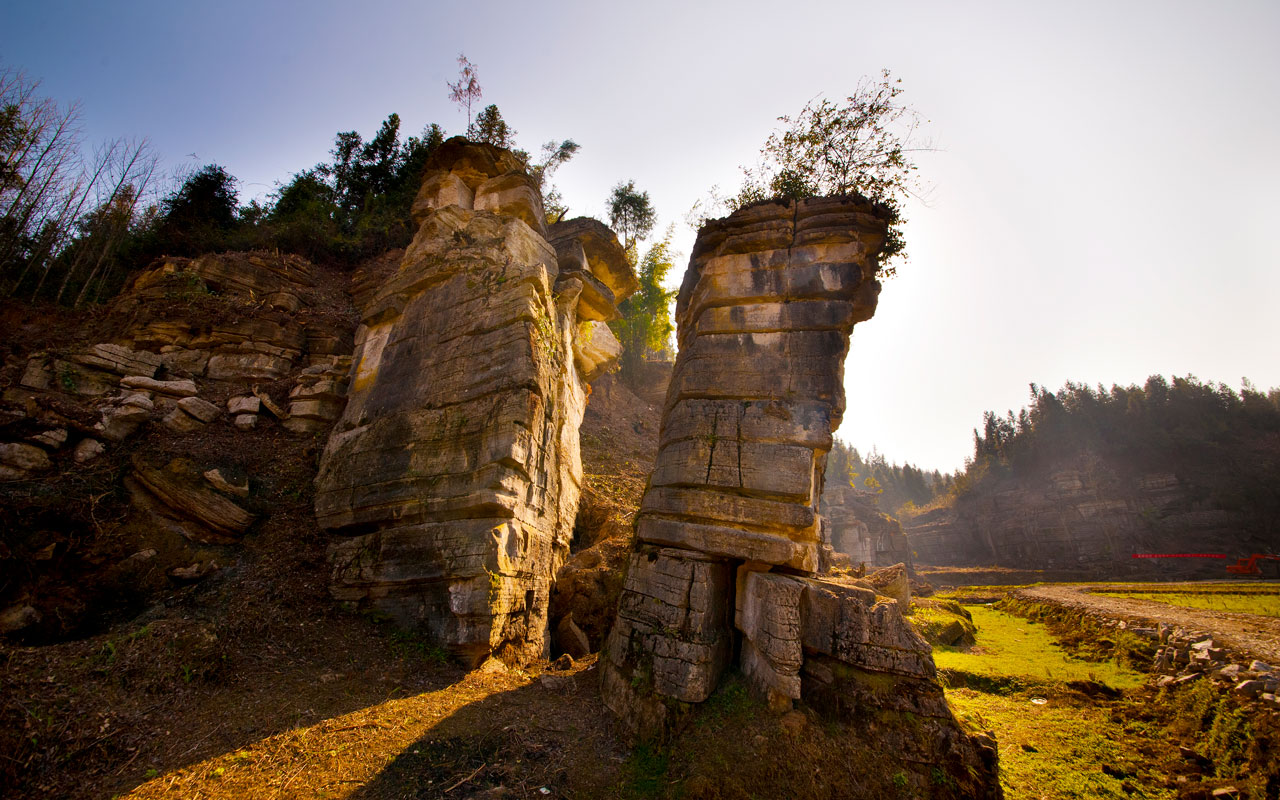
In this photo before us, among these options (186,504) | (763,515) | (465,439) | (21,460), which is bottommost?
(186,504)

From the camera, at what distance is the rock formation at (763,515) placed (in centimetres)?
486

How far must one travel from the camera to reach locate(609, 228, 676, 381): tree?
29.3m

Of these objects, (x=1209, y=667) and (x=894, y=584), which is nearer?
(x=1209, y=667)

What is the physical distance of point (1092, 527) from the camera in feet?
145

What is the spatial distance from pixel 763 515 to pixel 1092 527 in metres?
57.7

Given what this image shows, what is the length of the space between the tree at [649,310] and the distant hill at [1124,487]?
38.3 metres

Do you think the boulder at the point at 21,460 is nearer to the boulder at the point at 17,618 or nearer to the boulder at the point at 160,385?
the boulder at the point at 160,385

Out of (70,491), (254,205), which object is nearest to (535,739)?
(70,491)

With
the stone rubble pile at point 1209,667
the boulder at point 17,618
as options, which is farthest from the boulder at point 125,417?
the stone rubble pile at point 1209,667

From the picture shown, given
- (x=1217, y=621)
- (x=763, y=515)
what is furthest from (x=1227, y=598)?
(x=763, y=515)

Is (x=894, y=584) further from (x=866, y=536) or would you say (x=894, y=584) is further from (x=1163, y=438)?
(x=1163, y=438)

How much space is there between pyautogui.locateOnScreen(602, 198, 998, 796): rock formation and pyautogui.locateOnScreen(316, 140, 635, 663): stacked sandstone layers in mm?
2153

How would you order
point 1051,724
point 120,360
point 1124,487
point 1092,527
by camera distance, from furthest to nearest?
1. point 1124,487
2. point 1092,527
3. point 120,360
4. point 1051,724

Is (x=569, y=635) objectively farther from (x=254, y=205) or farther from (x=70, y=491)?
(x=254, y=205)
